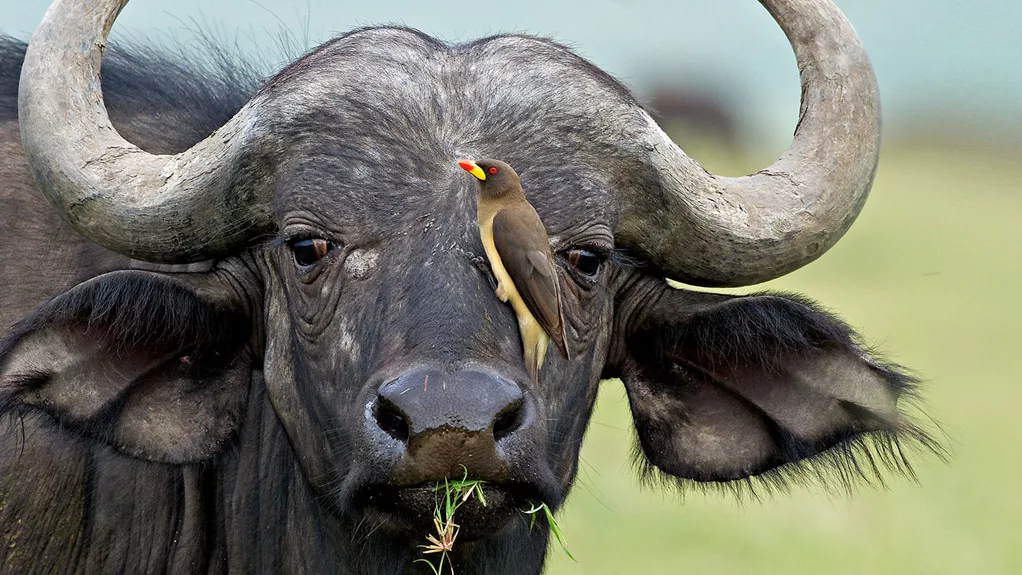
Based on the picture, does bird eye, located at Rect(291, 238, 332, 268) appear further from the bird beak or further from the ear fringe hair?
the ear fringe hair

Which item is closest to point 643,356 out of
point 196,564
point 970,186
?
point 196,564

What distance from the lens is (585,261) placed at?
15.1 feet

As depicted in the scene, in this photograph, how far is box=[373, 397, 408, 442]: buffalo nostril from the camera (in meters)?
3.74

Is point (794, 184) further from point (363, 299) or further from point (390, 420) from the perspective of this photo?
point (390, 420)

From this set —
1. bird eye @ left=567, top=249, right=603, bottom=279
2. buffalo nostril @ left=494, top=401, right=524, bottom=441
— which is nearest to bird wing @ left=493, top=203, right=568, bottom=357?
buffalo nostril @ left=494, top=401, right=524, bottom=441

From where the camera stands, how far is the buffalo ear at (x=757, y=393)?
483 cm

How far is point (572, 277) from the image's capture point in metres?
4.61

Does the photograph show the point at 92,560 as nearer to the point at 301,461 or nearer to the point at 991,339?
the point at 301,461

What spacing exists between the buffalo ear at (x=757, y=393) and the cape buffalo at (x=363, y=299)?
11 mm

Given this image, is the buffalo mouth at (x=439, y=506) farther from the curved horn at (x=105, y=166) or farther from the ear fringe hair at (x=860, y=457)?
the ear fringe hair at (x=860, y=457)

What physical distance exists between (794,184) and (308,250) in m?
1.80

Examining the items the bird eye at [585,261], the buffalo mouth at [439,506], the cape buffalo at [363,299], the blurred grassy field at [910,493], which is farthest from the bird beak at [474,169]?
the blurred grassy field at [910,493]

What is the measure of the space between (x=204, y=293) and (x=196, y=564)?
1.27 m

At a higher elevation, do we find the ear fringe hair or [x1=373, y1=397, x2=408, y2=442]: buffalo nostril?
[x1=373, y1=397, x2=408, y2=442]: buffalo nostril
